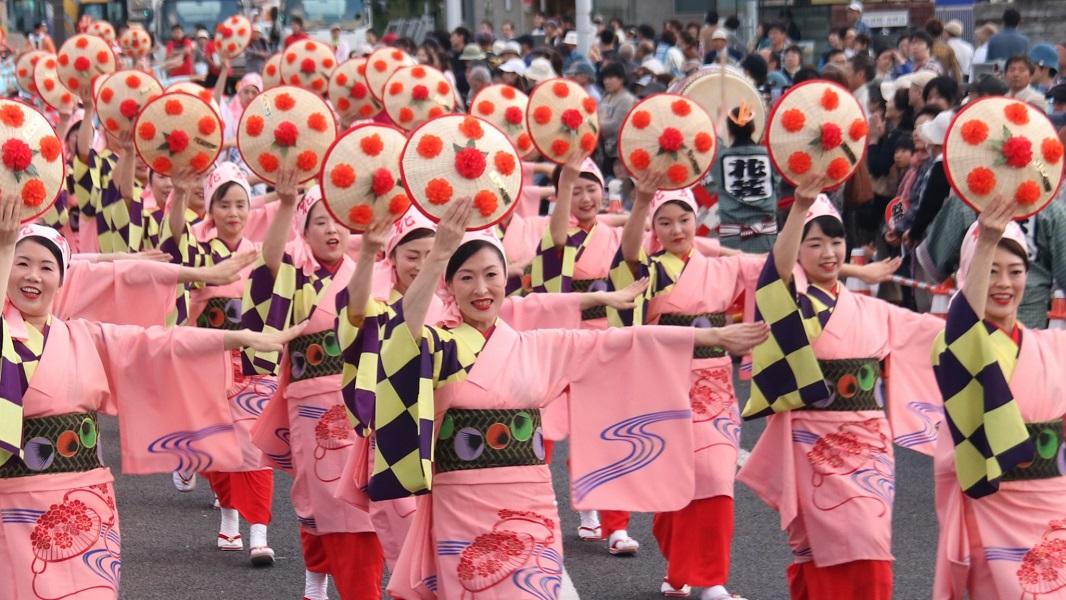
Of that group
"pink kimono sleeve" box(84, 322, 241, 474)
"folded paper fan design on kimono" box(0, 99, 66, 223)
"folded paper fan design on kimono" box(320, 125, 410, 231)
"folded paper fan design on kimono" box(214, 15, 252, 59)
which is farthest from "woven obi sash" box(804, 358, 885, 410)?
"folded paper fan design on kimono" box(214, 15, 252, 59)

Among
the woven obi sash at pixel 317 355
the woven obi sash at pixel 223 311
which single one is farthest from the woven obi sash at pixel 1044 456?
the woven obi sash at pixel 223 311

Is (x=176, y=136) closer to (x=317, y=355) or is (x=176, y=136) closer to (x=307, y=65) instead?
(x=317, y=355)

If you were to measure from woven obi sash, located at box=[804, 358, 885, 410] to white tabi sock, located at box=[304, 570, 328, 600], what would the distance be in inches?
81.6

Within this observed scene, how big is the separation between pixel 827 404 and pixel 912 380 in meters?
0.42

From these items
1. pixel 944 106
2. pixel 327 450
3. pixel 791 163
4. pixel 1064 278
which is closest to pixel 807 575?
pixel 791 163

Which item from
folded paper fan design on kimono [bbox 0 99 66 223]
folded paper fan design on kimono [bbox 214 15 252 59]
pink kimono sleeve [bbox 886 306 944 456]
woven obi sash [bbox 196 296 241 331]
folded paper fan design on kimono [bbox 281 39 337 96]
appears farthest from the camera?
folded paper fan design on kimono [bbox 214 15 252 59]

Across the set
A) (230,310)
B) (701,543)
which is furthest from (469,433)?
(230,310)

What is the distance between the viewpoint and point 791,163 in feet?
19.0

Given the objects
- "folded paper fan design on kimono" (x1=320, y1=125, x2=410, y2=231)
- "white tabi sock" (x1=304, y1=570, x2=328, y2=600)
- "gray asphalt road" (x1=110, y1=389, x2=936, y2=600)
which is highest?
"folded paper fan design on kimono" (x1=320, y1=125, x2=410, y2=231)

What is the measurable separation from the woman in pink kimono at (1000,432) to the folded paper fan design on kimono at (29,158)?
2768 mm

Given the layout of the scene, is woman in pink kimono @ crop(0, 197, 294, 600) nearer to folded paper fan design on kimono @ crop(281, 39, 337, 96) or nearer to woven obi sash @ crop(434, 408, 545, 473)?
woven obi sash @ crop(434, 408, 545, 473)

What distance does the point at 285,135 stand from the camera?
676 centimetres

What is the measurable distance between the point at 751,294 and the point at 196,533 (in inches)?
114

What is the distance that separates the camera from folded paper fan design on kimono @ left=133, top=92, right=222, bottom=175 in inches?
297
